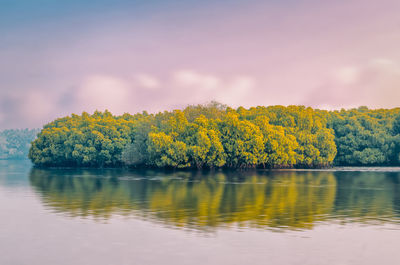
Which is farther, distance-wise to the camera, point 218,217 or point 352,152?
point 352,152

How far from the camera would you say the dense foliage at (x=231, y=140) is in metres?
95.9

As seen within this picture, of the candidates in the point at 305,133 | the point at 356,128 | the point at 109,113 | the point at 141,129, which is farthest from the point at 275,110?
the point at 109,113

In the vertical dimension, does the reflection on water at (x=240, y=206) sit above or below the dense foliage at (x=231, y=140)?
below

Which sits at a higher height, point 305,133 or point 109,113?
point 109,113

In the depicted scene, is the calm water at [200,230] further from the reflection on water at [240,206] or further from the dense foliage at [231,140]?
the dense foliage at [231,140]

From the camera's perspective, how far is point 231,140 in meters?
97.3

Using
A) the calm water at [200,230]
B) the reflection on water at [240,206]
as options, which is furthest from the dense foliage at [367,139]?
the calm water at [200,230]

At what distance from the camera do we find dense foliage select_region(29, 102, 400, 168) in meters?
95.9

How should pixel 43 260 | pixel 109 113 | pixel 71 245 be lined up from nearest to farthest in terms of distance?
1. pixel 43 260
2. pixel 71 245
3. pixel 109 113

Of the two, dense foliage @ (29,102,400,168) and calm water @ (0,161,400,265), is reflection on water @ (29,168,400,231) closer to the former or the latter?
calm water @ (0,161,400,265)

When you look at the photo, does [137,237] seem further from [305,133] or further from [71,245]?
[305,133]

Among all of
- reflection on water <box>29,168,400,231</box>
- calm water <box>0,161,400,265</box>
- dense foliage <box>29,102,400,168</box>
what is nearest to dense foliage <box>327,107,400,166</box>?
dense foliage <box>29,102,400,168</box>

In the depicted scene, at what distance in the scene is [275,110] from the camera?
116562 millimetres

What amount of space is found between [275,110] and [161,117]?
27226mm
